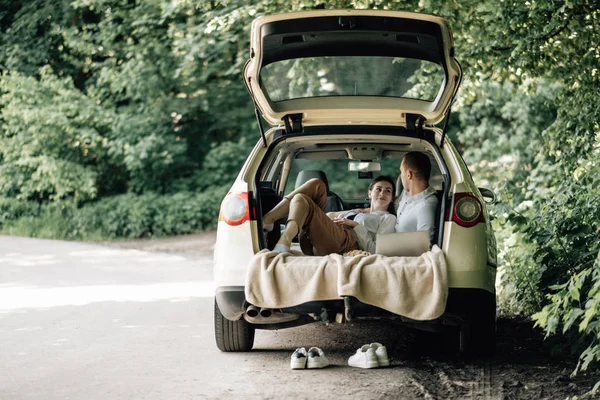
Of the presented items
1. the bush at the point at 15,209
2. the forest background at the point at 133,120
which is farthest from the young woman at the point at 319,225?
the bush at the point at 15,209

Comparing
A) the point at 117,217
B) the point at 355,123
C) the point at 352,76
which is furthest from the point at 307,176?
the point at 117,217

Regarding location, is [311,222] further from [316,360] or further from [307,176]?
[307,176]

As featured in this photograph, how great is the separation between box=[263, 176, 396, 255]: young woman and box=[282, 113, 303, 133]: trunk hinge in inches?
17.7

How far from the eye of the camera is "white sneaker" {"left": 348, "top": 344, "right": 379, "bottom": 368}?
18.7ft

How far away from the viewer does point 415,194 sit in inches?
251

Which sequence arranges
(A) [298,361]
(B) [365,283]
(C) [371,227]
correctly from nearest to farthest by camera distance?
(B) [365,283]
(A) [298,361]
(C) [371,227]

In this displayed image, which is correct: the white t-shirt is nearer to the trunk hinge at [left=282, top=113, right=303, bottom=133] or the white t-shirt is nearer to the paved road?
the paved road

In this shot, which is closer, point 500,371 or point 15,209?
point 500,371

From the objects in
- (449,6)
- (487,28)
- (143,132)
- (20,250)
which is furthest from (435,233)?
(143,132)

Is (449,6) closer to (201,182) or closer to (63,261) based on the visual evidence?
(63,261)

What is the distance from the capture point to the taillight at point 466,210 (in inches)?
221

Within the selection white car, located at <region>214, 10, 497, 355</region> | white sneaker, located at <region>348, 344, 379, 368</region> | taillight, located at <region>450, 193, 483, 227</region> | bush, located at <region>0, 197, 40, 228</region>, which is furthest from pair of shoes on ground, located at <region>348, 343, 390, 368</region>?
bush, located at <region>0, 197, 40, 228</region>

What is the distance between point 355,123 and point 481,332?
1.73 metres

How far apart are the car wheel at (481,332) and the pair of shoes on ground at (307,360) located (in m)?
0.97
